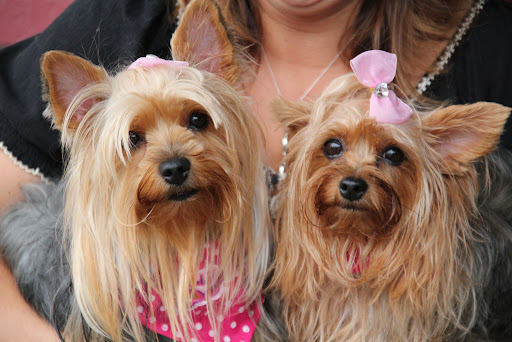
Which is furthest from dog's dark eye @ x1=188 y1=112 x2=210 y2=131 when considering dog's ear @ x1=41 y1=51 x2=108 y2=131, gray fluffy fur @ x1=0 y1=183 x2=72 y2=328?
gray fluffy fur @ x1=0 y1=183 x2=72 y2=328

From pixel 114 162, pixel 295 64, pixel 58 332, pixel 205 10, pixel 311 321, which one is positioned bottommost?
pixel 311 321

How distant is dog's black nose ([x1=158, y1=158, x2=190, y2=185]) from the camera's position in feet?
4.06

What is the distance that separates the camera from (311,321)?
60.2 inches

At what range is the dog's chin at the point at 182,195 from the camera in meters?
1.27

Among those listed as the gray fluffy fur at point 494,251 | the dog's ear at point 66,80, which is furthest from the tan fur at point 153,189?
the gray fluffy fur at point 494,251

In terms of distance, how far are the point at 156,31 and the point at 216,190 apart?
79 cm

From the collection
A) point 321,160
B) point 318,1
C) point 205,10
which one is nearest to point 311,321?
point 321,160

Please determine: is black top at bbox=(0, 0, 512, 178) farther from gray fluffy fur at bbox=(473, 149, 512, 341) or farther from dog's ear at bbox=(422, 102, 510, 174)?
dog's ear at bbox=(422, 102, 510, 174)

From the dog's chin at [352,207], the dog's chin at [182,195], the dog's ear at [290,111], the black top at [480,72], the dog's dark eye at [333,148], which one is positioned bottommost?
the black top at [480,72]

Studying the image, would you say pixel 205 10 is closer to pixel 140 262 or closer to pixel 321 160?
pixel 321 160

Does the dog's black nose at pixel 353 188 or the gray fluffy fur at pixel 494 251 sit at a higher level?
the dog's black nose at pixel 353 188

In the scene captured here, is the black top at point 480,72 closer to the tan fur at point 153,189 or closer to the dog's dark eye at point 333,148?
the dog's dark eye at point 333,148

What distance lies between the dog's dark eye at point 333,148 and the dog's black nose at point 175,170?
344 mm

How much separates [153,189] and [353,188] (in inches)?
16.7
